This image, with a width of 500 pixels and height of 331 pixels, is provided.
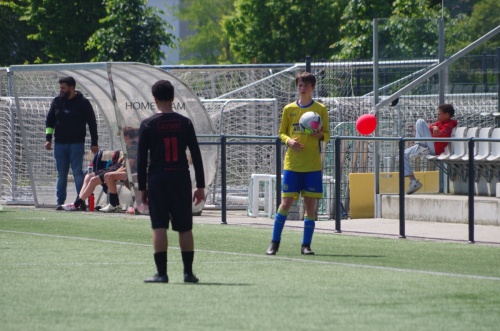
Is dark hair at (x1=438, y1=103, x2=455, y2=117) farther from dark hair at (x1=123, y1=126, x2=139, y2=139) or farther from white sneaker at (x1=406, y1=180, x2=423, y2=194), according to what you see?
dark hair at (x1=123, y1=126, x2=139, y2=139)

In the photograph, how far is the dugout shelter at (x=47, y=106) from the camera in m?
20.2

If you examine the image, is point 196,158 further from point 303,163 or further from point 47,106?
point 47,106

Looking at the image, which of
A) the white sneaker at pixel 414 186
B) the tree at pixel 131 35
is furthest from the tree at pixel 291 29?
the white sneaker at pixel 414 186

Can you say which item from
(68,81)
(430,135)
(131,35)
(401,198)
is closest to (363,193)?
(430,135)

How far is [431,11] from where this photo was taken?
37.1 m

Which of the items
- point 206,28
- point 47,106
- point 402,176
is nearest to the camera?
point 402,176

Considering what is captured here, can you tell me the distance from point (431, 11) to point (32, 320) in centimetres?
3014

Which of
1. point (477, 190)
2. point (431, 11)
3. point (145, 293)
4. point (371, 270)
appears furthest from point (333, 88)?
point (431, 11)

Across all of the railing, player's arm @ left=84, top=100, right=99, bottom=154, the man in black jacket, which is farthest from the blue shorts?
the man in black jacket

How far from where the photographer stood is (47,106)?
23141 mm

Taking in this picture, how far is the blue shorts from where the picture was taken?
12953mm

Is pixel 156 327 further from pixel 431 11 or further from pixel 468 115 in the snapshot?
pixel 431 11

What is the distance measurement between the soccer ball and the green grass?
52.0 inches

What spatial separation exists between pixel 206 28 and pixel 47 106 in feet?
191
